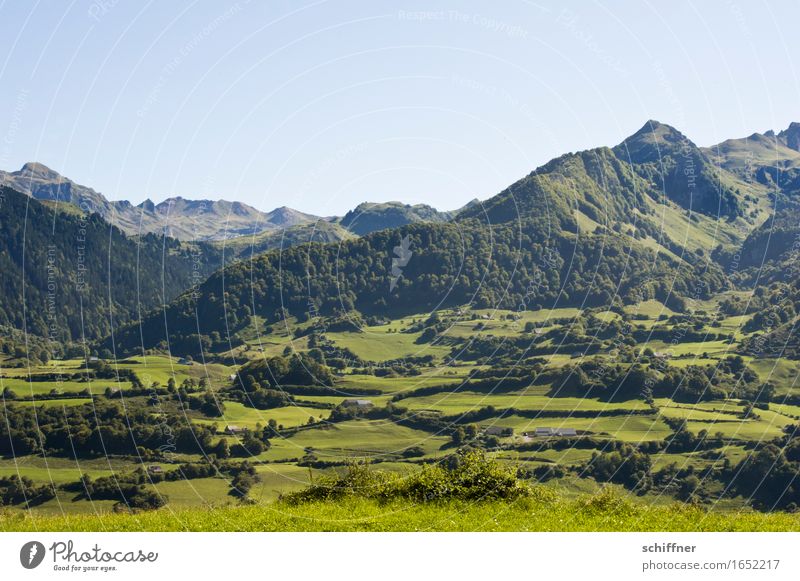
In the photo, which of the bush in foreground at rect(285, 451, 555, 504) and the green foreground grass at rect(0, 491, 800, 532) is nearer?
the green foreground grass at rect(0, 491, 800, 532)

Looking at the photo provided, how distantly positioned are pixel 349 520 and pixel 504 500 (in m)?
6.49

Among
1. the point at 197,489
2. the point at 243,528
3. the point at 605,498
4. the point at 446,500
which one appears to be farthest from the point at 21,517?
A: the point at 197,489

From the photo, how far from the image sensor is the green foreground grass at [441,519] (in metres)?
29.2

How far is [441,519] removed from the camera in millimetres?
30359

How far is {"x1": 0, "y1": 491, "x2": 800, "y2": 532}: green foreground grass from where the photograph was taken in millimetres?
29250

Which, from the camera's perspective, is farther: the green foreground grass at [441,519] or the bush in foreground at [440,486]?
the bush in foreground at [440,486]

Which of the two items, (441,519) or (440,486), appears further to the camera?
(440,486)

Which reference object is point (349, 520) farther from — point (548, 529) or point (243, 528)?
point (548, 529)

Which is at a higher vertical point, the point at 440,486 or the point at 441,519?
the point at 440,486
